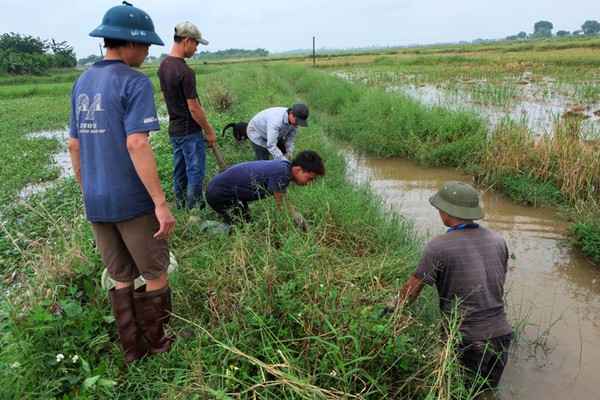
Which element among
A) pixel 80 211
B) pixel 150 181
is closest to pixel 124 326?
pixel 150 181

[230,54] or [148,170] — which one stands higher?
[230,54]

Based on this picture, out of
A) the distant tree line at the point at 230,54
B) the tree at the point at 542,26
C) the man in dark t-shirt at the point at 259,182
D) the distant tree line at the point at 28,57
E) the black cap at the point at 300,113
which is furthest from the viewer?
the tree at the point at 542,26

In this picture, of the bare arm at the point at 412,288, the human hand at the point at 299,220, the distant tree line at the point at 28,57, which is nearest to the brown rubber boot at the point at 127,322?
the human hand at the point at 299,220

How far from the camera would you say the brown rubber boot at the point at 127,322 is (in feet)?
7.08

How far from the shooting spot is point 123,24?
72.8 inches

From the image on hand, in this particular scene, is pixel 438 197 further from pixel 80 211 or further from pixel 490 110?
pixel 490 110

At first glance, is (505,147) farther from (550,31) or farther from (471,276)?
(550,31)

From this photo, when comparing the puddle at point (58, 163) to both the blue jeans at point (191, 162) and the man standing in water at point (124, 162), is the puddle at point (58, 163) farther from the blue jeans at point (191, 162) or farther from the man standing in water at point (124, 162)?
the man standing in water at point (124, 162)

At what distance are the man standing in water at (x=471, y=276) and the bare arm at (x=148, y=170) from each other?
1327 mm

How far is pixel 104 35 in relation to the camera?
182 cm

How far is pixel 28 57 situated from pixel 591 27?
122 metres

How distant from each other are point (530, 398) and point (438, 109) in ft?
21.8

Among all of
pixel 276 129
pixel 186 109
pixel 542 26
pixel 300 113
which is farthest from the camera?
pixel 542 26

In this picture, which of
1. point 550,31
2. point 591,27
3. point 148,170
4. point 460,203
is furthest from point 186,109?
point 550,31
